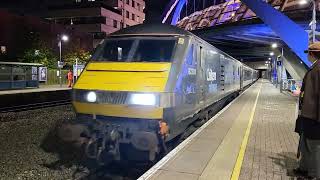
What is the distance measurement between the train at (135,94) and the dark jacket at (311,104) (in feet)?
9.40

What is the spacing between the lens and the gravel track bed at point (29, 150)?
7.73 metres

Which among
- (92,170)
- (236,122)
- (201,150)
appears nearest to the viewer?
(201,150)

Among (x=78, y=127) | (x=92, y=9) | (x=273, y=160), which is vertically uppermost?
(x=92, y=9)

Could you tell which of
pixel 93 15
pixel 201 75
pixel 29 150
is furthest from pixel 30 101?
pixel 93 15

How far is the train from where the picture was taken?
23.8 feet

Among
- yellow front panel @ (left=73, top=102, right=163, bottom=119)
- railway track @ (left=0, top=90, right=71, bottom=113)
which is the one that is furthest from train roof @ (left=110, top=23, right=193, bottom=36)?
railway track @ (left=0, top=90, right=71, bottom=113)

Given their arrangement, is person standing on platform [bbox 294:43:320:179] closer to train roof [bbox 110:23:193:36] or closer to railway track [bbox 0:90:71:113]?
train roof [bbox 110:23:193:36]

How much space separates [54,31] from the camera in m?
53.9

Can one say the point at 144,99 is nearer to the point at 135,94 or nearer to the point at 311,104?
the point at 135,94

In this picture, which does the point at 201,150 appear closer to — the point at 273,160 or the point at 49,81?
the point at 273,160

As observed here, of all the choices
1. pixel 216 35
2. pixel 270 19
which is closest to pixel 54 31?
pixel 216 35

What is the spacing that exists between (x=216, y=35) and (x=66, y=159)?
50.2 m

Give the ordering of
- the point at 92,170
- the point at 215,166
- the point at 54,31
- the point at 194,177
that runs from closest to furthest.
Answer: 1. the point at 194,177
2. the point at 215,166
3. the point at 92,170
4. the point at 54,31

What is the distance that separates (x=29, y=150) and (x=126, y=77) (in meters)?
3.66
